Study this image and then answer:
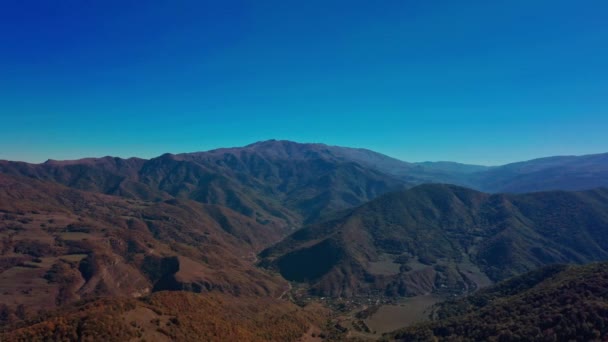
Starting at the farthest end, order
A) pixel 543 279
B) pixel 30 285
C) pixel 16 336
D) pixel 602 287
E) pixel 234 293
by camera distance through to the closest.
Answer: pixel 234 293 < pixel 30 285 < pixel 543 279 < pixel 602 287 < pixel 16 336

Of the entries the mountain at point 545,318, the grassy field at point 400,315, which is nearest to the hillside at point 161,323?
the grassy field at point 400,315

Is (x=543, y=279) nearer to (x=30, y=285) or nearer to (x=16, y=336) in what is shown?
(x=16, y=336)

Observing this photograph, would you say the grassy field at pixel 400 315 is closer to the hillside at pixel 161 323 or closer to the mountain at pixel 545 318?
the hillside at pixel 161 323

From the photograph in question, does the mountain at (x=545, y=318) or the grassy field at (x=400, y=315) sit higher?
the mountain at (x=545, y=318)

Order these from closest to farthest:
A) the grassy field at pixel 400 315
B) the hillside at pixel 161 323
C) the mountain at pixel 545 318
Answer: the hillside at pixel 161 323, the mountain at pixel 545 318, the grassy field at pixel 400 315

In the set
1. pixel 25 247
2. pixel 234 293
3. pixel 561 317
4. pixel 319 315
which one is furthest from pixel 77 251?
pixel 561 317

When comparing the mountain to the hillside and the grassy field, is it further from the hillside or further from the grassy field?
the hillside

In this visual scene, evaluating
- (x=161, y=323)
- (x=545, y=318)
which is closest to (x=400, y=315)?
(x=545, y=318)

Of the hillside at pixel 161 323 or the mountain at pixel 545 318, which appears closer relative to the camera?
the hillside at pixel 161 323
